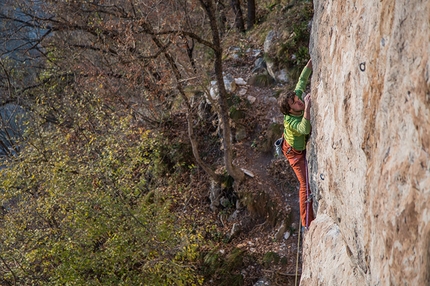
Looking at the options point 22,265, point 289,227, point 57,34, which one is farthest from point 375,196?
point 57,34

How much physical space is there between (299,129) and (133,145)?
5.20m

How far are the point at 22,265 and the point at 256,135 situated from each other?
20.5 feet

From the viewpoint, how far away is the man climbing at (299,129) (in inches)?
223

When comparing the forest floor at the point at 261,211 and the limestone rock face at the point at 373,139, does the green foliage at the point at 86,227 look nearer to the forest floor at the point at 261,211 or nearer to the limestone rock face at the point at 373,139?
the forest floor at the point at 261,211

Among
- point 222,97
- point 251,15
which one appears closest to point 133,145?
point 222,97

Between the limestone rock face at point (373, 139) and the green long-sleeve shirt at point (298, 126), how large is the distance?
202 millimetres

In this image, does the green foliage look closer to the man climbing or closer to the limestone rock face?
the man climbing

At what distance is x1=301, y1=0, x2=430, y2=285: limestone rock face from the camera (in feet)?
9.10

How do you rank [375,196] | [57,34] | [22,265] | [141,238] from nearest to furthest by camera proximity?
[375,196], [22,265], [141,238], [57,34]

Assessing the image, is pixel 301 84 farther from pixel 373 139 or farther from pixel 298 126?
pixel 373 139

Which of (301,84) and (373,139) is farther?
(301,84)

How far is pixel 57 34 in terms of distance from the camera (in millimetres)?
12805

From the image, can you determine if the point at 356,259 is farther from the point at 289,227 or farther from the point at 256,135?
the point at 256,135

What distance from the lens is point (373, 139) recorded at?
3.50 metres
